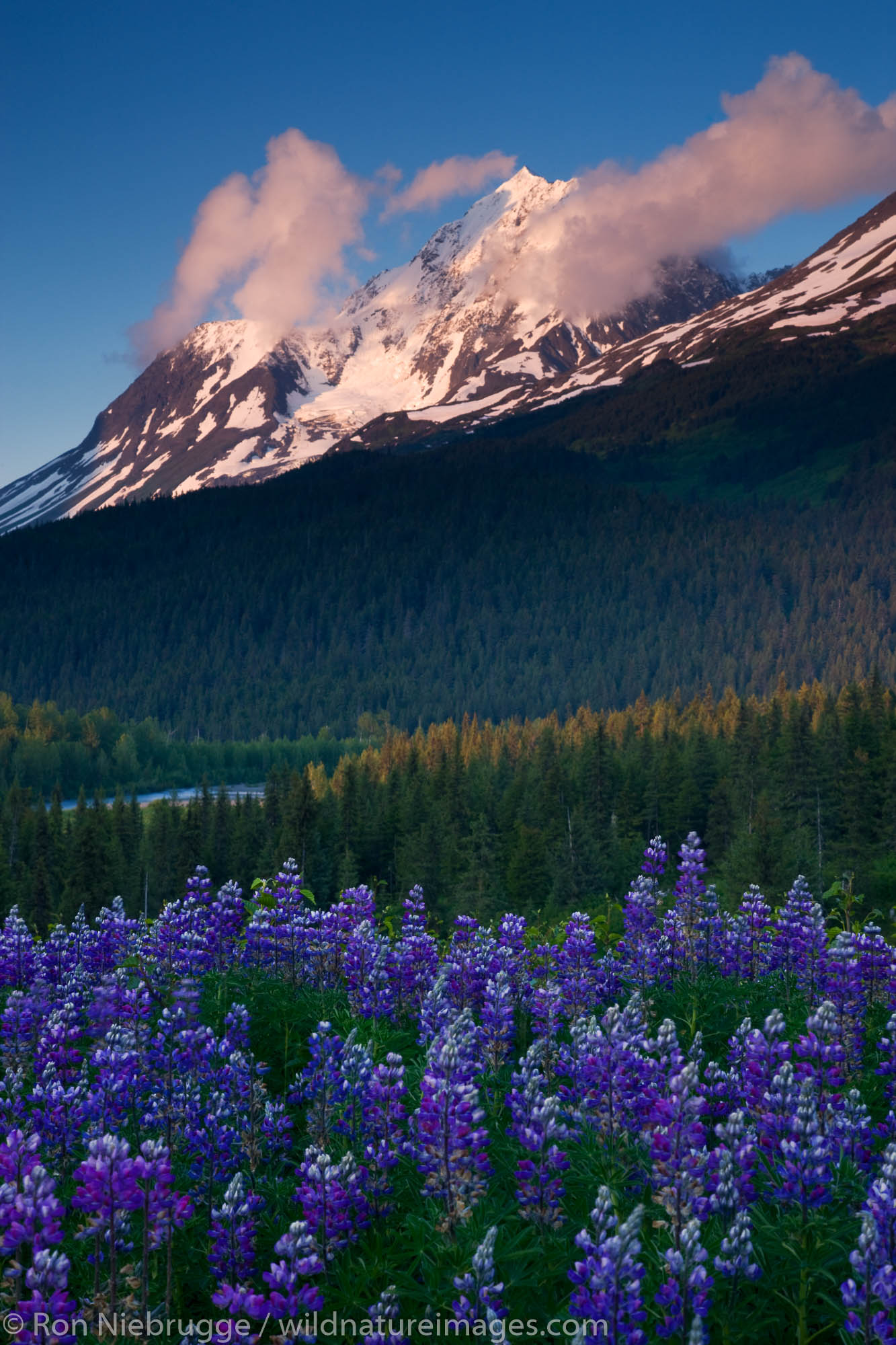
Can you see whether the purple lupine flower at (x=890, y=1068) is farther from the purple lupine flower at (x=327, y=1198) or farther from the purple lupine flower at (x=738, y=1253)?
the purple lupine flower at (x=327, y=1198)

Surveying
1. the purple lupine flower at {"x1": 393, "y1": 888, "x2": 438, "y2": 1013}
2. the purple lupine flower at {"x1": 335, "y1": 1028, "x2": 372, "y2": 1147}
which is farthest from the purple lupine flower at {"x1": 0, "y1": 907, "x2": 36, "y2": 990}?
the purple lupine flower at {"x1": 335, "y1": 1028, "x2": 372, "y2": 1147}

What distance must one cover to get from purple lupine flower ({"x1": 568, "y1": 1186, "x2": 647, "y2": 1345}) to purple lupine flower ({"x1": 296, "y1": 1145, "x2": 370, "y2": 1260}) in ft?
5.35

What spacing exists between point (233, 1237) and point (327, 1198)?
629 millimetres

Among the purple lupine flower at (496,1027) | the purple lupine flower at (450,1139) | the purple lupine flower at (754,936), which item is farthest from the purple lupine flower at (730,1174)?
the purple lupine flower at (754,936)

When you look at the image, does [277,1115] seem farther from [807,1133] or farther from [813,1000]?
[813,1000]

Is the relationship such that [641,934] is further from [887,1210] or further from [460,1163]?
[887,1210]

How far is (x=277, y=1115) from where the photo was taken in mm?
7645

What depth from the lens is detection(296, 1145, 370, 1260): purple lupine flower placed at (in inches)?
233

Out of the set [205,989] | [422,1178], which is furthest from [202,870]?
[422,1178]

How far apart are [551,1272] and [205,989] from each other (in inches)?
246

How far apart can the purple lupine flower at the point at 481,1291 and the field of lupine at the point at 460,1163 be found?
0.03m

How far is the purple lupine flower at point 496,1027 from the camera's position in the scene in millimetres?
8430

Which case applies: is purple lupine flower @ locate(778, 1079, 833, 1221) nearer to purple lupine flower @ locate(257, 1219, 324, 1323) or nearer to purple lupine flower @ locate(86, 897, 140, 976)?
purple lupine flower @ locate(257, 1219, 324, 1323)

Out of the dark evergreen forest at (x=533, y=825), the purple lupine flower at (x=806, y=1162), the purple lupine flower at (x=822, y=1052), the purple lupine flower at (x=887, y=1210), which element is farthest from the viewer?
the dark evergreen forest at (x=533, y=825)
